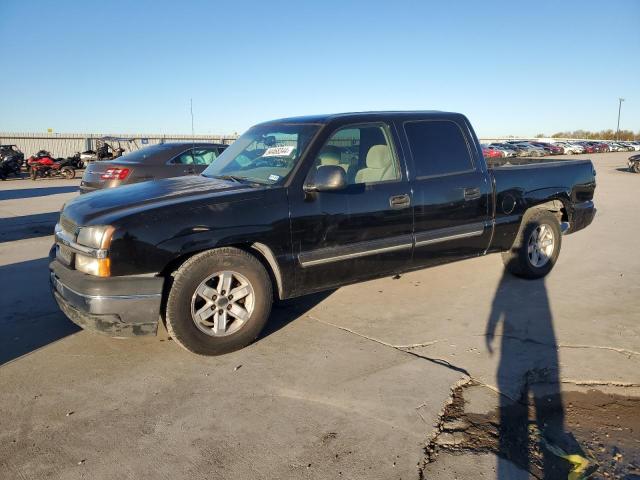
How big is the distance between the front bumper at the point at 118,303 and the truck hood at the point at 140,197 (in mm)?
440

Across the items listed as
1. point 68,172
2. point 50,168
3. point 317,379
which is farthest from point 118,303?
point 68,172

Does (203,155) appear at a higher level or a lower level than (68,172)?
higher

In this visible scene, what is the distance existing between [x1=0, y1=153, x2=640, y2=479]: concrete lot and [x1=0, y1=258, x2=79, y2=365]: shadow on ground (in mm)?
21

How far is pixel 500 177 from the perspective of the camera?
5.07 m

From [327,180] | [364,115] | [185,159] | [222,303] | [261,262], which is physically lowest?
[222,303]

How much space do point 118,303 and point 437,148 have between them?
315 centimetres

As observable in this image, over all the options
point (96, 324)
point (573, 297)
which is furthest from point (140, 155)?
point (573, 297)

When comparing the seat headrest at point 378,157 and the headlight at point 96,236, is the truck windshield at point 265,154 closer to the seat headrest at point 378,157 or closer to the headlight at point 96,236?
the seat headrest at point 378,157

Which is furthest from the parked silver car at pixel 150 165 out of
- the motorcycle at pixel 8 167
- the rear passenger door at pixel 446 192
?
the motorcycle at pixel 8 167

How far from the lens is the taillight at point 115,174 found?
8484mm

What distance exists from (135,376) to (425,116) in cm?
A: 345

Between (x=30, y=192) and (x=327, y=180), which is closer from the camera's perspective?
(x=327, y=180)

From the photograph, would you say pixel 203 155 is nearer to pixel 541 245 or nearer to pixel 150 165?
pixel 150 165

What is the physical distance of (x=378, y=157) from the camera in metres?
4.48
